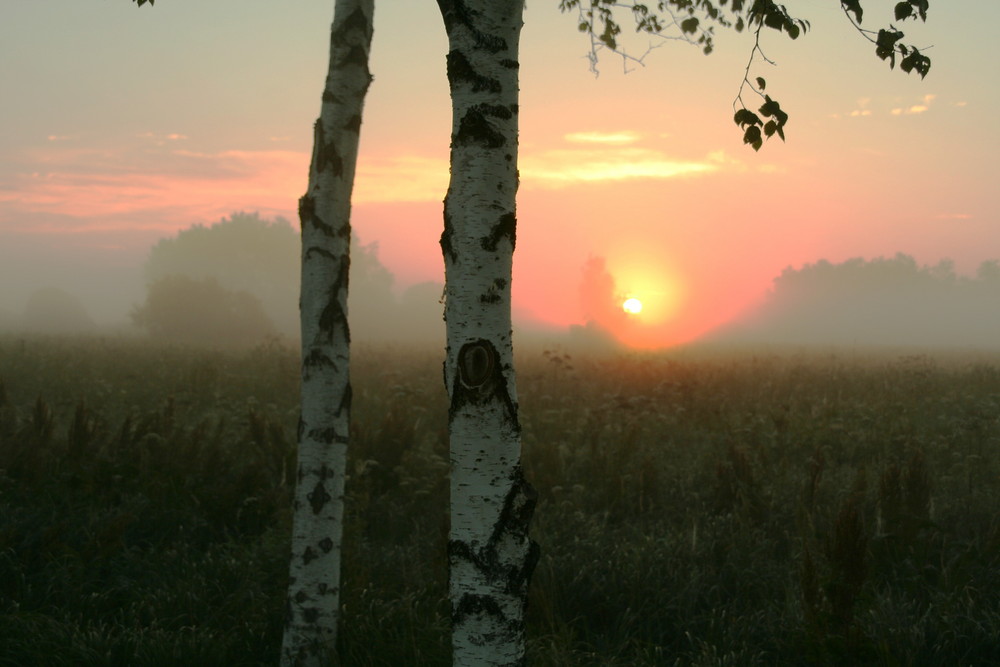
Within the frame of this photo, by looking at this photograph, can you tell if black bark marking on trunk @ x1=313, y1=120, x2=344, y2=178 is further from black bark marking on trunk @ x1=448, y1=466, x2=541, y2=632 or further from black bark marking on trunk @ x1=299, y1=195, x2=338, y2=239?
black bark marking on trunk @ x1=448, y1=466, x2=541, y2=632

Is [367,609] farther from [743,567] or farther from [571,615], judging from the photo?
[743,567]

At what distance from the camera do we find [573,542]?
5.10 metres

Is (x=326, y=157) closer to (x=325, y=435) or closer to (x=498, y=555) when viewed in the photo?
(x=325, y=435)

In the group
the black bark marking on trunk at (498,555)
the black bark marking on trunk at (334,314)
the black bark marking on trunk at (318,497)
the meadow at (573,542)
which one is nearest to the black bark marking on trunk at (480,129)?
the black bark marking on trunk at (498,555)

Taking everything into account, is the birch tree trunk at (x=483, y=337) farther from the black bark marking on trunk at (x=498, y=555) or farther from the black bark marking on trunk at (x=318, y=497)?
the black bark marking on trunk at (x=318, y=497)

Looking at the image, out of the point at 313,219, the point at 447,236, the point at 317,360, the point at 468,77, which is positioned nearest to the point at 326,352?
the point at 317,360

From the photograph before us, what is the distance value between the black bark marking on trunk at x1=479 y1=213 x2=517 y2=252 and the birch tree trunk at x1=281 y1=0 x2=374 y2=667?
165cm

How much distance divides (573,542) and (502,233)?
11.4 ft

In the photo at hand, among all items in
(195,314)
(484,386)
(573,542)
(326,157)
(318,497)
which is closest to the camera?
(484,386)

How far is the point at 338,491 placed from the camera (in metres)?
3.68

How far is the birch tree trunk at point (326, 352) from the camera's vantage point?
3588 mm

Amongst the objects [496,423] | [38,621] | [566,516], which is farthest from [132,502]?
[496,423]

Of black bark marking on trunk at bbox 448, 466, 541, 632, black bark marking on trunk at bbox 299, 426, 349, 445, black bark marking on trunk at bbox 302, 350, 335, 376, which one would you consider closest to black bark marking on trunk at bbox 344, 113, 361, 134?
black bark marking on trunk at bbox 302, 350, 335, 376

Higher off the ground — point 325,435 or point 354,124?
point 354,124
